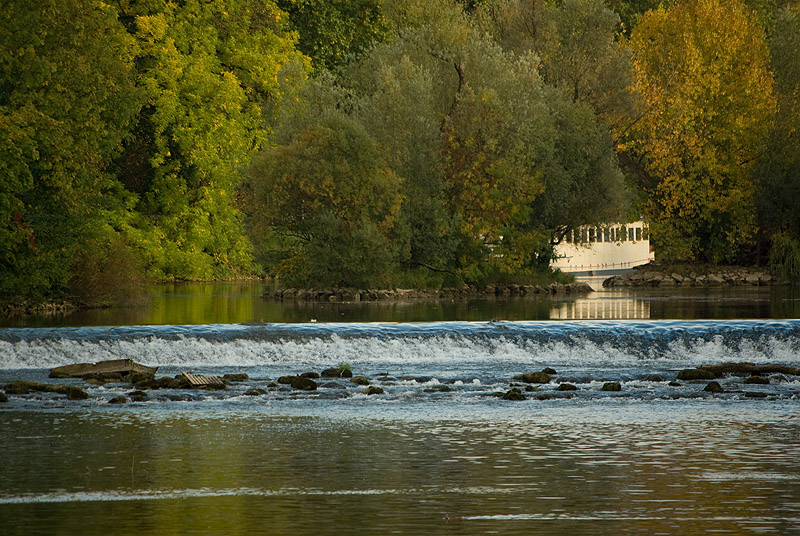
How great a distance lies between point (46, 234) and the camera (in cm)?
4266

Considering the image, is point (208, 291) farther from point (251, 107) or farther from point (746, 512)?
point (746, 512)

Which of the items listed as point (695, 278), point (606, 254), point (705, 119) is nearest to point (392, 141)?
point (705, 119)

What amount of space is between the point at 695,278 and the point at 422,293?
18.0m

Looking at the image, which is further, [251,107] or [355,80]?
[251,107]

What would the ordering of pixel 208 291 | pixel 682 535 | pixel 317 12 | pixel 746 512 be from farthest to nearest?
pixel 317 12 → pixel 208 291 → pixel 746 512 → pixel 682 535

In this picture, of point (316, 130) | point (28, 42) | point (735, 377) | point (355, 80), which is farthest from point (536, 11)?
point (735, 377)

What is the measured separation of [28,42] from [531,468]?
29169 mm

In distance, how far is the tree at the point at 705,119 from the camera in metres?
66.1

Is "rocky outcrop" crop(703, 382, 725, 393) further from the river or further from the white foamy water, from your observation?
the white foamy water

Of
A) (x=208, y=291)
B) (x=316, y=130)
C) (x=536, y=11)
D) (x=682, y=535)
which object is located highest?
(x=536, y=11)

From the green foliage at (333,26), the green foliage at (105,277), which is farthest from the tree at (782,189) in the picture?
the green foliage at (105,277)

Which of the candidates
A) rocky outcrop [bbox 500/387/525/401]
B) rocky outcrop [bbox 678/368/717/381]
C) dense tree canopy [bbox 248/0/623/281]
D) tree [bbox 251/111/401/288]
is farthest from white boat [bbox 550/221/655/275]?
rocky outcrop [bbox 500/387/525/401]

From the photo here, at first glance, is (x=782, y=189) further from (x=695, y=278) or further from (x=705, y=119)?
(x=695, y=278)

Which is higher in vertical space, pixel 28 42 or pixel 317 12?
pixel 317 12
